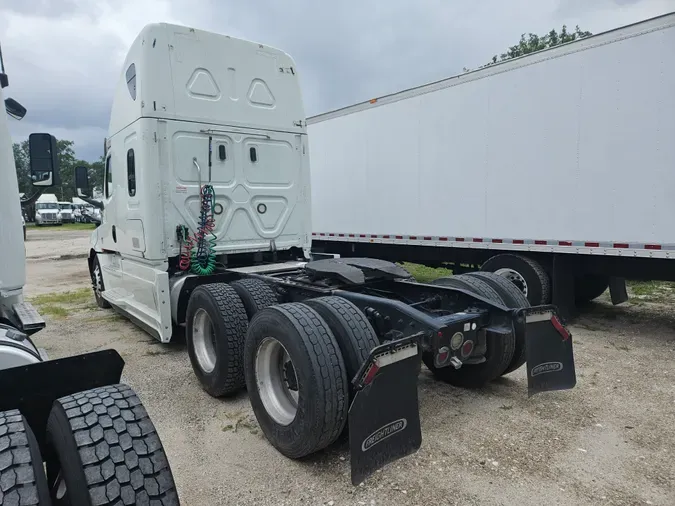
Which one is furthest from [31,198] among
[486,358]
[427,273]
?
[427,273]

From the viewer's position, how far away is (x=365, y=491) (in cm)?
274

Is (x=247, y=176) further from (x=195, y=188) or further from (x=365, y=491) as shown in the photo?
(x=365, y=491)

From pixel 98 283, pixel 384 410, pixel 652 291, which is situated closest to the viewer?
pixel 384 410

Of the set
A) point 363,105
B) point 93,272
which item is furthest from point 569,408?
point 93,272

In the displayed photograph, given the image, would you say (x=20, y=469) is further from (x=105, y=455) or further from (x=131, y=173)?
(x=131, y=173)

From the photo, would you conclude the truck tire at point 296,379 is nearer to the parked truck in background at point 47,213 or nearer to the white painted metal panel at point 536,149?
the white painted metal panel at point 536,149

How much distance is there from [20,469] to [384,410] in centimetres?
170

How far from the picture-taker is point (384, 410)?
2611 millimetres

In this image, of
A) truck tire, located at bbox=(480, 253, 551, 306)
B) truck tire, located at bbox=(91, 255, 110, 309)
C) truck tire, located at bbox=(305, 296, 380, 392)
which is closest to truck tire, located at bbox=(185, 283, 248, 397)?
truck tire, located at bbox=(305, 296, 380, 392)

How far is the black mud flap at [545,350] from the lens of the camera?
340cm

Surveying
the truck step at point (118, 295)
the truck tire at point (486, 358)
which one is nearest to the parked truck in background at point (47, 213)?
the truck step at point (118, 295)

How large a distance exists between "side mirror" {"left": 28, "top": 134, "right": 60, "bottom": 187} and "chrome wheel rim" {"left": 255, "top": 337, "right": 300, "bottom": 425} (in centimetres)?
191

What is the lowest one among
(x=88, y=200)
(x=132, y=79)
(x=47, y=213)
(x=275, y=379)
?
(x=275, y=379)

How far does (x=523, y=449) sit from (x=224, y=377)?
2384 mm
